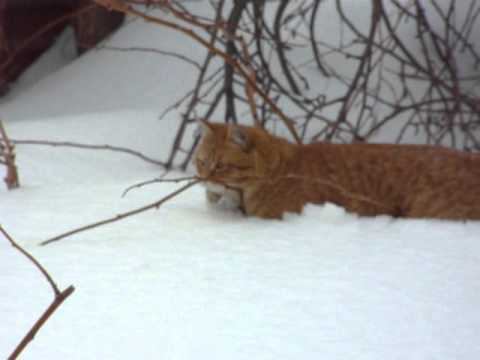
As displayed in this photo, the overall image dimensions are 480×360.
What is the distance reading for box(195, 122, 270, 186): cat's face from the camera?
214 cm

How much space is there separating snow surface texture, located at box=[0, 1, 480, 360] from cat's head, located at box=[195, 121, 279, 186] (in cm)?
12

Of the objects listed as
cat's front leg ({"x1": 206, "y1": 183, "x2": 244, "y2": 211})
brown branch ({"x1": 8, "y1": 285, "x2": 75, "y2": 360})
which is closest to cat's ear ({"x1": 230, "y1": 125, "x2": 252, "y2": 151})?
cat's front leg ({"x1": 206, "y1": 183, "x2": 244, "y2": 211})

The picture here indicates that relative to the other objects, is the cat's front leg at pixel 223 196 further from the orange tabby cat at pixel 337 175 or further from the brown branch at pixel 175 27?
the brown branch at pixel 175 27

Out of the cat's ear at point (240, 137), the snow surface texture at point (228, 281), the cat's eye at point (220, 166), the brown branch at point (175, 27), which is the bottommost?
the snow surface texture at point (228, 281)

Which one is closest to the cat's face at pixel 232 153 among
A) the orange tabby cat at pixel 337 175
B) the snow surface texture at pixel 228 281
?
the orange tabby cat at pixel 337 175

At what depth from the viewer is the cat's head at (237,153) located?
214 centimetres

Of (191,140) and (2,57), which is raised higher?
(2,57)

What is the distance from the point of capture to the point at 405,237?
1.80 metres

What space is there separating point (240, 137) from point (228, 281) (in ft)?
2.47

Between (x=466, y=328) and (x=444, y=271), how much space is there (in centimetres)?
30

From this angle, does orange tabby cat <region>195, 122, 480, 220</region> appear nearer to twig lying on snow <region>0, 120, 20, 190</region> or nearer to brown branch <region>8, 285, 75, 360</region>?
twig lying on snow <region>0, 120, 20, 190</region>

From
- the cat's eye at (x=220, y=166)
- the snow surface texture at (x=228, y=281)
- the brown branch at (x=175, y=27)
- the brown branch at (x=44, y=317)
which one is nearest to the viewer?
the brown branch at (x=44, y=317)

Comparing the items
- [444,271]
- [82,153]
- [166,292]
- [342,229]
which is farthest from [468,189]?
[82,153]

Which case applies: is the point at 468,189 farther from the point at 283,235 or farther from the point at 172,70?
the point at 172,70
